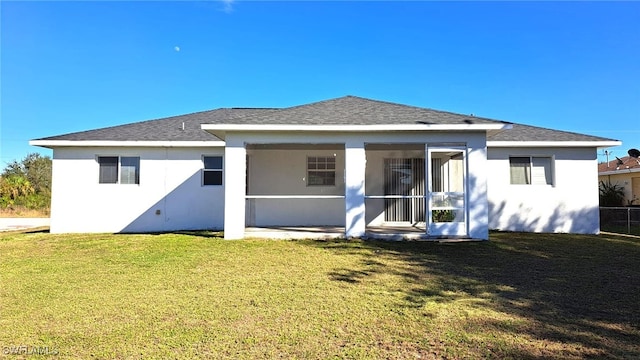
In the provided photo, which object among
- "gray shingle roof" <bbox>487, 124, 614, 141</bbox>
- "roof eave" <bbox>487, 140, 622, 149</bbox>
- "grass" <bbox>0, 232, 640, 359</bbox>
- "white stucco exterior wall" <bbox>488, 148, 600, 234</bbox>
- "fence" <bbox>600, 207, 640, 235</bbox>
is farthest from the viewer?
"fence" <bbox>600, 207, 640, 235</bbox>

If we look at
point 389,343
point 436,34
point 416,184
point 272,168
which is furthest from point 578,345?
point 436,34

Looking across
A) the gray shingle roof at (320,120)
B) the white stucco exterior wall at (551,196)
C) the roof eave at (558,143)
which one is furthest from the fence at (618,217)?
the gray shingle roof at (320,120)

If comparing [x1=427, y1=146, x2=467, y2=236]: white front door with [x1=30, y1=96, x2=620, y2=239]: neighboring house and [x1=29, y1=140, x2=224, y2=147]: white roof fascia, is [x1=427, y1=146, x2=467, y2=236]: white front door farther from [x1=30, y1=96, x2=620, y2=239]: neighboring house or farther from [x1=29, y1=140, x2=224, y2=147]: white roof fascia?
[x1=29, y1=140, x2=224, y2=147]: white roof fascia

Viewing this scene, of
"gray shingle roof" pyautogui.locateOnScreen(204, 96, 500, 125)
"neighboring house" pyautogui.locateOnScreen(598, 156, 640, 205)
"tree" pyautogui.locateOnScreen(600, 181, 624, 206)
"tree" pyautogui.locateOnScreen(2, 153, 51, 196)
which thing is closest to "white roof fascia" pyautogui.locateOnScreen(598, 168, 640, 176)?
"neighboring house" pyautogui.locateOnScreen(598, 156, 640, 205)

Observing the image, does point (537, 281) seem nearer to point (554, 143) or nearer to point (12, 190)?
point (554, 143)

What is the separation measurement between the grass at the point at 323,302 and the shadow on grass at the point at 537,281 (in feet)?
0.08

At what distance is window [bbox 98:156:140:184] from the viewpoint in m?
12.0

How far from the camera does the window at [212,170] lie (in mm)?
12172

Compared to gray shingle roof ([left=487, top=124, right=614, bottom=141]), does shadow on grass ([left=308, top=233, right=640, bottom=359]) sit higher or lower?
lower

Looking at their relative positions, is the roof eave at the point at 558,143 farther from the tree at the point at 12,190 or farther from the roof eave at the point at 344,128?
the tree at the point at 12,190

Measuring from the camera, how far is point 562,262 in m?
6.97

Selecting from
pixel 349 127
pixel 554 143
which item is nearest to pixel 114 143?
pixel 349 127

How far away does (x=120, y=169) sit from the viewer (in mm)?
12078

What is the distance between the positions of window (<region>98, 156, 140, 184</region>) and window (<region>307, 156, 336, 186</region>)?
580cm
